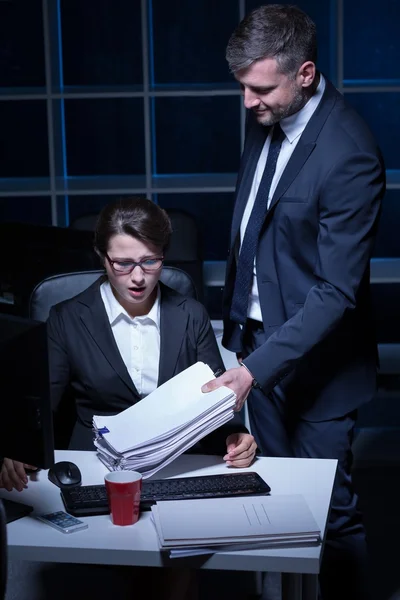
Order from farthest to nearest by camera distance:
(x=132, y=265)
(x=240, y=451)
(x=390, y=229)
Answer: (x=390, y=229)
(x=132, y=265)
(x=240, y=451)

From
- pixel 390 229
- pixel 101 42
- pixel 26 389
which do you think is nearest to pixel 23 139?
pixel 101 42

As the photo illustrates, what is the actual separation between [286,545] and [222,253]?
167 inches

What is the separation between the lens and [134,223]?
230 cm

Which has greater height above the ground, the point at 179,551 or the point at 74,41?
the point at 74,41

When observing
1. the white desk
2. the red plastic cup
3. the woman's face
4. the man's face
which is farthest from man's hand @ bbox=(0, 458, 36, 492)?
the man's face

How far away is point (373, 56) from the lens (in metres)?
5.42

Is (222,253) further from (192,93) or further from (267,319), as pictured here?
(267,319)

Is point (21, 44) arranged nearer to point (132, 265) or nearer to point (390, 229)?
point (390, 229)

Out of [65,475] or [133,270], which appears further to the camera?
[133,270]

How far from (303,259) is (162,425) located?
2.13ft

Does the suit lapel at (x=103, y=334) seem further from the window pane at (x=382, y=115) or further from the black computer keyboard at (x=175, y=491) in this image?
the window pane at (x=382, y=115)

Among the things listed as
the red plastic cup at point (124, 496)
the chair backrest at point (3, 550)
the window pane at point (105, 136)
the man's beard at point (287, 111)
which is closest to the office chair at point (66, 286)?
the man's beard at point (287, 111)

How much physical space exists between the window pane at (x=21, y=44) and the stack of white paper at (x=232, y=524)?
422cm

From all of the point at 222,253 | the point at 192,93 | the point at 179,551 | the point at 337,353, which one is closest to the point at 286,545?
the point at 179,551
